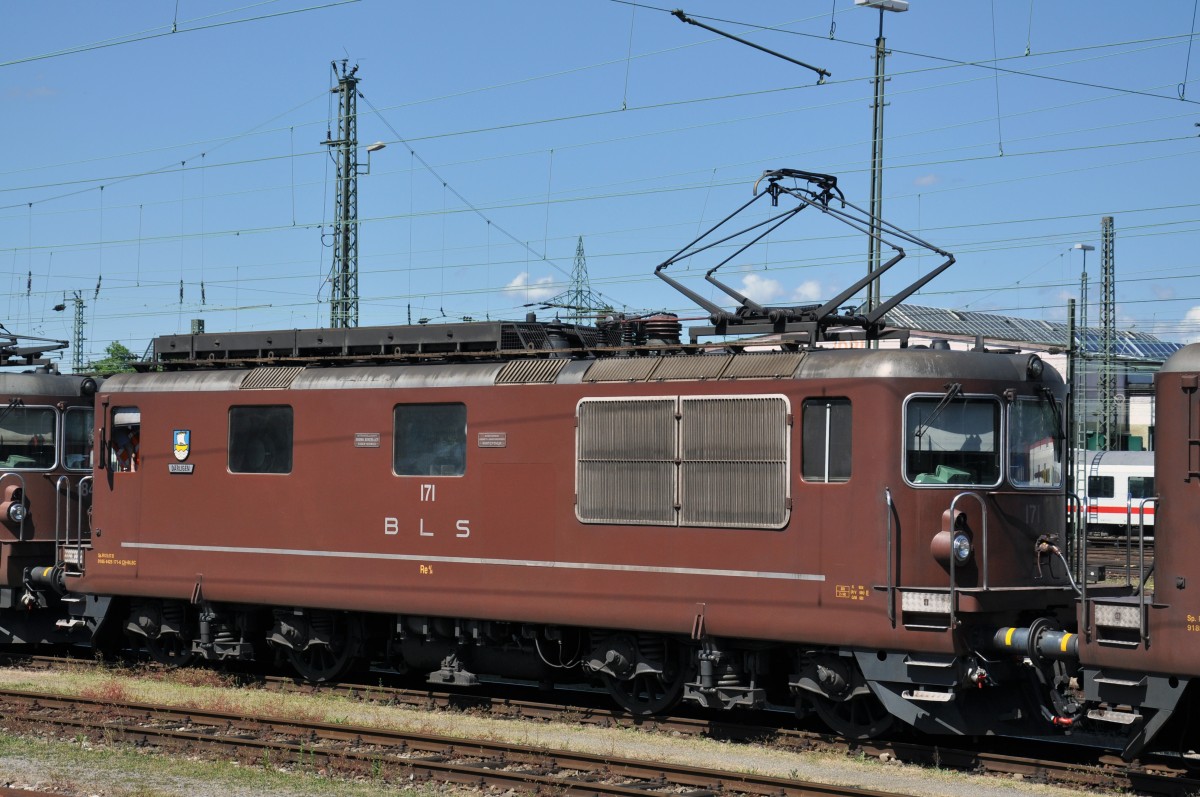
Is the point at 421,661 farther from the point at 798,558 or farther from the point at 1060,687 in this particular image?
the point at 1060,687

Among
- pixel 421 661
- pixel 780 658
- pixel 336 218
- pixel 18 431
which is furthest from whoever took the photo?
pixel 336 218

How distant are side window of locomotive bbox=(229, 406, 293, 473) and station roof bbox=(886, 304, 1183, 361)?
4650cm

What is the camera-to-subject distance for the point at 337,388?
1611cm

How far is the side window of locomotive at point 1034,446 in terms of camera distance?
1291 cm

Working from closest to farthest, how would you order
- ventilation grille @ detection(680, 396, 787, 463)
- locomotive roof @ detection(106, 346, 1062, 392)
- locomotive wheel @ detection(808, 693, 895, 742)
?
locomotive roof @ detection(106, 346, 1062, 392)
locomotive wheel @ detection(808, 693, 895, 742)
ventilation grille @ detection(680, 396, 787, 463)

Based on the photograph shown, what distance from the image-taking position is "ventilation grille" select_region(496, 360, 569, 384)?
1485 centimetres

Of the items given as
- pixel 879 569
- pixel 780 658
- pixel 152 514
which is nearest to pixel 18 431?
pixel 152 514

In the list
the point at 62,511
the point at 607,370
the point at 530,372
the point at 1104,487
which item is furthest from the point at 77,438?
the point at 1104,487

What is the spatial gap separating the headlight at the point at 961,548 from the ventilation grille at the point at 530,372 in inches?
178

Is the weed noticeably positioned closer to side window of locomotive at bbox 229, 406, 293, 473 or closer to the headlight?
side window of locomotive at bbox 229, 406, 293, 473

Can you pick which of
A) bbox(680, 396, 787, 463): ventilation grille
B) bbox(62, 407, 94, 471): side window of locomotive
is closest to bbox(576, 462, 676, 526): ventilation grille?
bbox(680, 396, 787, 463): ventilation grille

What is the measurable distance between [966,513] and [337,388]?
7.23 meters

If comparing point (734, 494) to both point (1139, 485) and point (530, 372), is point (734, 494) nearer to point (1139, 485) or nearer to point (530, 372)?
A: point (530, 372)

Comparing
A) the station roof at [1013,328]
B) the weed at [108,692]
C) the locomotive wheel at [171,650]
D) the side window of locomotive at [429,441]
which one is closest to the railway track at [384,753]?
the weed at [108,692]
